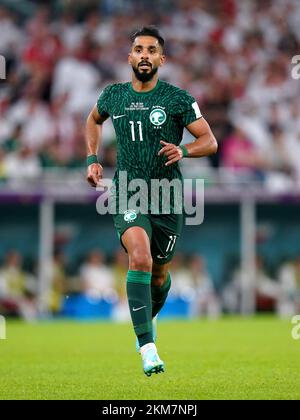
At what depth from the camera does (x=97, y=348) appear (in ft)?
41.7

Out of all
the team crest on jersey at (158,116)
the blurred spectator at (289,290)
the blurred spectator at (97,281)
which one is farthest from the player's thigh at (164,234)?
the blurred spectator at (289,290)

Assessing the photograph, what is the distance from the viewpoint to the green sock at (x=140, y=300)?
8086 mm

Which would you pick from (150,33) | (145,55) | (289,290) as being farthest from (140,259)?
(289,290)

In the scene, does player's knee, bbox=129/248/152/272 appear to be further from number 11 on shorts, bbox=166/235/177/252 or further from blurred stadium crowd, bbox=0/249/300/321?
blurred stadium crowd, bbox=0/249/300/321

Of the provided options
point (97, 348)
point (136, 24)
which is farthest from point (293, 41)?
point (97, 348)

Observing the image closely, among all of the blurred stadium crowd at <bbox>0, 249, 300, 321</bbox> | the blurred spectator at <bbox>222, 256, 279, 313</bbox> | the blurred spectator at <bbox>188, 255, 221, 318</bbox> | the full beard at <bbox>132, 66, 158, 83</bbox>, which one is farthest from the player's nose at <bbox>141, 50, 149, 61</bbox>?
the blurred spectator at <bbox>222, 256, 279, 313</bbox>

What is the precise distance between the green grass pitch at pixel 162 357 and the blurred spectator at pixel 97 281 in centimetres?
304

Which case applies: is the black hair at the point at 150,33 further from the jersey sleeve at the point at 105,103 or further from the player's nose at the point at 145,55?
the jersey sleeve at the point at 105,103

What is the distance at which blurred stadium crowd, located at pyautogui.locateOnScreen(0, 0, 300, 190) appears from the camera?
829 inches

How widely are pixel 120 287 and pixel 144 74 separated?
12234mm
